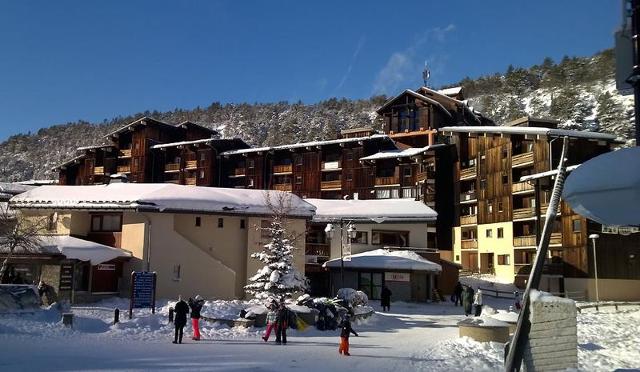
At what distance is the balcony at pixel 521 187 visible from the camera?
47.5 meters

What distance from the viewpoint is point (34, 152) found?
479 ft

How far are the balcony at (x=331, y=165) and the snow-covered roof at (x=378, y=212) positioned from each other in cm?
1921

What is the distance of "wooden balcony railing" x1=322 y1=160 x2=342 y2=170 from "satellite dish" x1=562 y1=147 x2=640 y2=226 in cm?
5964

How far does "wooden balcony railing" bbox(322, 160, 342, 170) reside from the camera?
64800 mm

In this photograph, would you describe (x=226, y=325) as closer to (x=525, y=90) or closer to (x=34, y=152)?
(x=525, y=90)

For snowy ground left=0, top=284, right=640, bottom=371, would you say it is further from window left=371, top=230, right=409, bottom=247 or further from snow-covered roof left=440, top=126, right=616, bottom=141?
snow-covered roof left=440, top=126, right=616, bottom=141

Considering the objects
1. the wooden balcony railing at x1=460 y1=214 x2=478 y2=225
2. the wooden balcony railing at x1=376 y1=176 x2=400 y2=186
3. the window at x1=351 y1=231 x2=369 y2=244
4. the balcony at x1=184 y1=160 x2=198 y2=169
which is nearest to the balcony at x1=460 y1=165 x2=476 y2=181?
the wooden balcony railing at x1=460 y1=214 x2=478 y2=225

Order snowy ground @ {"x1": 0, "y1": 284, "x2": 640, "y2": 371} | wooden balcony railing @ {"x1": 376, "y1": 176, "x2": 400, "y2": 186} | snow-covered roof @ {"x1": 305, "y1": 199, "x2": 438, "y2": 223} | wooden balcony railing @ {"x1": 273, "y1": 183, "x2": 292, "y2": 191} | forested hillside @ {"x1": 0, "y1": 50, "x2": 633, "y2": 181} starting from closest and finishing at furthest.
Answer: snowy ground @ {"x1": 0, "y1": 284, "x2": 640, "y2": 371}
snow-covered roof @ {"x1": 305, "y1": 199, "x2": 438, "y2": 223}
wooden balcony railing @ {"x1": 376, "y1": 176, "x2": 400, "y2": 186}
wooden balcony railing @ {"x1": 273, "y1": 183, "x2": 292, "y2": 191}
forested hillside @ {"x1": 0, "y1": 50, "x2": 633, "y2": 181}

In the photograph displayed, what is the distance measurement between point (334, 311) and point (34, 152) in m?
144

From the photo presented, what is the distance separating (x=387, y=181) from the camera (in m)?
60.2

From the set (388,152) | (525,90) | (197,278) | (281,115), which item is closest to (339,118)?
(281,115)

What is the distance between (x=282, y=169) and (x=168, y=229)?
3936 centimetres

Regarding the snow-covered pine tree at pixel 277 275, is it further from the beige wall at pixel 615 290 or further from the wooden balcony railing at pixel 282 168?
the wooden balcony railing at pixel 282 168

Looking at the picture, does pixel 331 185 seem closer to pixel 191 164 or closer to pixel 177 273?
pixel 191 164
